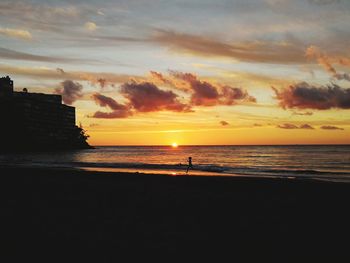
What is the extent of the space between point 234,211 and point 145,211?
3063mm

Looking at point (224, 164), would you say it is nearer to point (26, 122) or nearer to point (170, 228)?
point (170, 228)

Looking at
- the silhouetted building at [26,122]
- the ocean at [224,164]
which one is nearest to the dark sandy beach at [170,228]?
the ocean at [224,164]

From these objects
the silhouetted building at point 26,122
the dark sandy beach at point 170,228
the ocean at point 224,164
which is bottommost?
the ocean at point 224,164

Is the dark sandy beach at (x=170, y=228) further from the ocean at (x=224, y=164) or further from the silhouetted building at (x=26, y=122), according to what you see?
the silhouetted building at (x=26, y=122)

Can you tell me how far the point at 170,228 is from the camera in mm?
9852

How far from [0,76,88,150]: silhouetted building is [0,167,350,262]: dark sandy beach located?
516 feet

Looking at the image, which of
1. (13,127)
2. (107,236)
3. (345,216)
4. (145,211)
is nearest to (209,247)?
(107,236)

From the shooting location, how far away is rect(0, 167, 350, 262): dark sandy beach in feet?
25.1

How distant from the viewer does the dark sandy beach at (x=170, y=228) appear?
7664 millimetres

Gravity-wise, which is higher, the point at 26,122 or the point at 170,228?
the point at 26,122

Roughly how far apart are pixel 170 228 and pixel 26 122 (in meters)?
181

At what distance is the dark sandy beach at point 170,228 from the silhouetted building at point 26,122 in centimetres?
15735

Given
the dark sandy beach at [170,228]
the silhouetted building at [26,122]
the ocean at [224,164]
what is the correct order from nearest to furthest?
→ the dark sandy beach at [170,228] < the ocean at [224,164] < the silhouetted building at [26,122]

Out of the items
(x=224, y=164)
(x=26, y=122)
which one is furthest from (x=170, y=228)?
(x=26, y=122)
